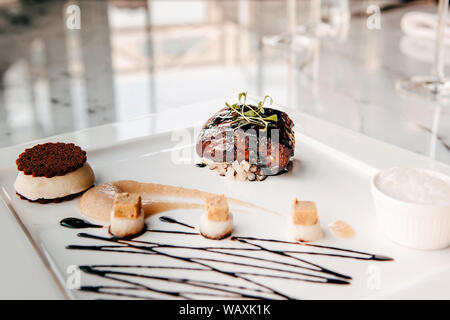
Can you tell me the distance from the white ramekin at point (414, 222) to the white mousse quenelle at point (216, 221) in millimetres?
430

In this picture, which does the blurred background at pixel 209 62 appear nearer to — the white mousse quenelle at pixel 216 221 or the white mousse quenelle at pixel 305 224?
the white mousse quenelle at pixel 305 224

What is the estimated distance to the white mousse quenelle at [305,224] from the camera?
146 cm

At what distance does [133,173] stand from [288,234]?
65 cm

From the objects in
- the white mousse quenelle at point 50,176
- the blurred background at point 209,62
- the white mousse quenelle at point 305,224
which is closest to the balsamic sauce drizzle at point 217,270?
the white mousse quenelle at point 305,224

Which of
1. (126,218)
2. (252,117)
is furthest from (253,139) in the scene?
(126,218)

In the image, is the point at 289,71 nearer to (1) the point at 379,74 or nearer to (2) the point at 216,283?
(1) the point at 379,74

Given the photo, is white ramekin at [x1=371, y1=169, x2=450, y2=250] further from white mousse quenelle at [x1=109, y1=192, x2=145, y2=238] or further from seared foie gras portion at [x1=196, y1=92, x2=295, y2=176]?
white mousse quenelle at [x1=109, y1=192, x2=145, y2=238]

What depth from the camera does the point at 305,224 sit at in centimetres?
147

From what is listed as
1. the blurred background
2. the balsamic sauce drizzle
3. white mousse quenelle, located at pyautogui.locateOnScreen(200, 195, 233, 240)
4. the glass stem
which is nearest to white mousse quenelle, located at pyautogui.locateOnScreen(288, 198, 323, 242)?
the balsamic sauce drizzle

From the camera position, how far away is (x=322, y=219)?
160cm

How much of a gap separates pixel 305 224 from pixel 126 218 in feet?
1.67

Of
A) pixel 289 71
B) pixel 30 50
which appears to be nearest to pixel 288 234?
pixel 289 71
